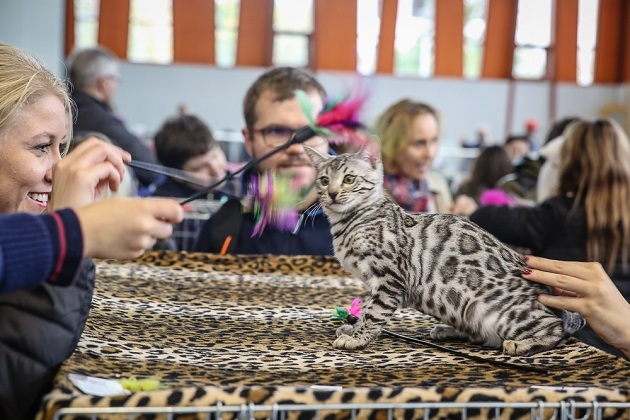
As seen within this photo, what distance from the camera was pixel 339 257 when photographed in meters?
1.46

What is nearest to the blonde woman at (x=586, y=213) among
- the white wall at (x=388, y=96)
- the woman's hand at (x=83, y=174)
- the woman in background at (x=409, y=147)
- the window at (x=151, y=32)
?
the woman in background at (x=409, y=147)

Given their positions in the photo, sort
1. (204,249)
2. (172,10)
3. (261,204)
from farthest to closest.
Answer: (172,10)
(204,249)
(261,204)

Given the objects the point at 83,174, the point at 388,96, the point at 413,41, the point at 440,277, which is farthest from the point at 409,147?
the point at 413,41

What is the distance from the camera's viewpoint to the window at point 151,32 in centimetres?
1239

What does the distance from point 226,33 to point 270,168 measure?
1095cm

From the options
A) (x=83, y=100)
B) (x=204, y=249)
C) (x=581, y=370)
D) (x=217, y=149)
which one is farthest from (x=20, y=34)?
(x=581, y=370)

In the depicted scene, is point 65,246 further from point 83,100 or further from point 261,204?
point 83,100

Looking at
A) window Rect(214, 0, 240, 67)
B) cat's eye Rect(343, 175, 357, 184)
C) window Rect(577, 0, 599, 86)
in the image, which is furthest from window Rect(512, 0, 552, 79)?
cat's eye Rect(343, 175, 357, 184)

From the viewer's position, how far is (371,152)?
62.4 inches

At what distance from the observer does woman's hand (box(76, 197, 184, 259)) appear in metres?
0.88

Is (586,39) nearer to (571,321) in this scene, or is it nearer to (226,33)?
(226,33)

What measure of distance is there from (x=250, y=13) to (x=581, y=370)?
12096 millimetres

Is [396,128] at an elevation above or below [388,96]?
below

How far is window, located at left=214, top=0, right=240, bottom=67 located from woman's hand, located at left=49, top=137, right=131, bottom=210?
1181cm
